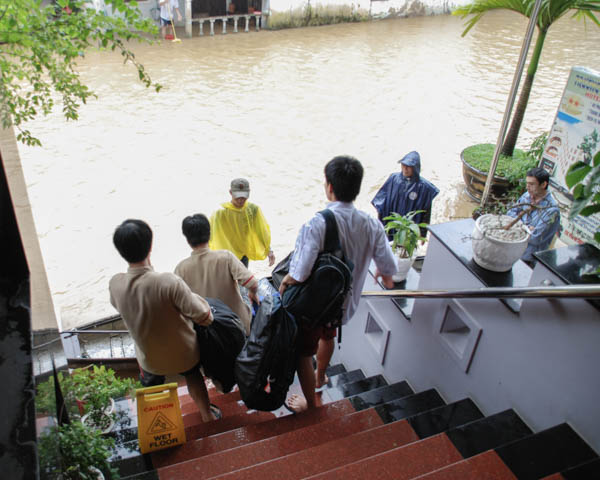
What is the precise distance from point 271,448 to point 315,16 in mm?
19788

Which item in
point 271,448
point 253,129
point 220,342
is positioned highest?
point 220,342

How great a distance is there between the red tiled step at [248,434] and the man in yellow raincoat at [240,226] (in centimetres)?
192

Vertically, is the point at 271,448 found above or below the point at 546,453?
below

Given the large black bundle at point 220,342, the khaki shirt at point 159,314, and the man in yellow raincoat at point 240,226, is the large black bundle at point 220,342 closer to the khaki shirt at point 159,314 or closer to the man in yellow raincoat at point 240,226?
the khaki shirt at point 159,314

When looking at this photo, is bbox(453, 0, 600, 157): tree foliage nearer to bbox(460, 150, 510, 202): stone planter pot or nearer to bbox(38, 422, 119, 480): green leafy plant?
bbox(460, 150, 510, 202): stone planter pot

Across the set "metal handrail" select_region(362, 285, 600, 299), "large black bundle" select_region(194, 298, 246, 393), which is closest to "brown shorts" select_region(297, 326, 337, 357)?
"large black bundle" select_region(194, 298, 246, 393)

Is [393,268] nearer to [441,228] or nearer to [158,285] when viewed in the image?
[441,228]

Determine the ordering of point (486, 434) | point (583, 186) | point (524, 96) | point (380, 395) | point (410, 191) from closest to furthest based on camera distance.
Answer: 1. point (583, 186)
2. point (486, 434)
3. point (380, 395)
4. point (410, 191)
5. point (524, 96)

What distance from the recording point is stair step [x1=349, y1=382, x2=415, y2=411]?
297 cm

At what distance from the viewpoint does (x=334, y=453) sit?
7.70 ft

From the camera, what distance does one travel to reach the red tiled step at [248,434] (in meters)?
2.45

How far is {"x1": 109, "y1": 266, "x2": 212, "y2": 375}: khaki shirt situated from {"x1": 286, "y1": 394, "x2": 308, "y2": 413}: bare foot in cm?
71

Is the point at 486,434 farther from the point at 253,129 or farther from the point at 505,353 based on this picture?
the point at 253,129

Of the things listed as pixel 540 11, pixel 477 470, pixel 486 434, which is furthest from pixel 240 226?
pixel 540 11
